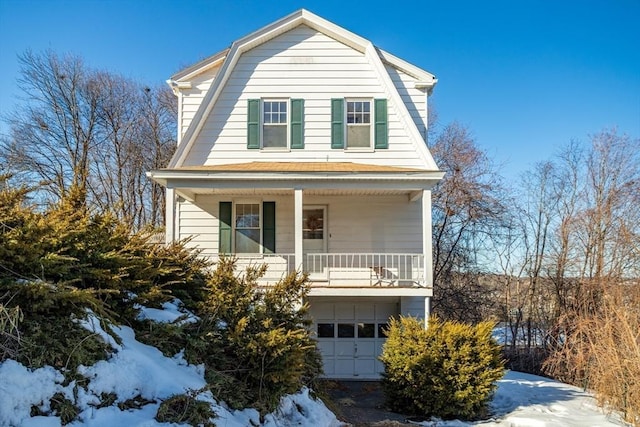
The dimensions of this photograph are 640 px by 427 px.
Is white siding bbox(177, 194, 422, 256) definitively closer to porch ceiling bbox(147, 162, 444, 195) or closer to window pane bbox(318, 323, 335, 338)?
porch ceiling bbox(147, 162, 444, 195)

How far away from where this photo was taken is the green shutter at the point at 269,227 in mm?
12562

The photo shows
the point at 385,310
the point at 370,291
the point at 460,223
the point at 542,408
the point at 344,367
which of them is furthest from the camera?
the point at 460,223

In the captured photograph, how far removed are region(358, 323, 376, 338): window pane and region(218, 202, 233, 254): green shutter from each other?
3.97 metres

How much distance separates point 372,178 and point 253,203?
350 centimetres

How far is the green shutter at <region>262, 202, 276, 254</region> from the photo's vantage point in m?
12.6

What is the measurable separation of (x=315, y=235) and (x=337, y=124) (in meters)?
2.98

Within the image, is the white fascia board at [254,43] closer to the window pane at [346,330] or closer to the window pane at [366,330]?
the window pane at [346,330]

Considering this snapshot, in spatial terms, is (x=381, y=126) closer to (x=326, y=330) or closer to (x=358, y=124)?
(x=358, y=124)

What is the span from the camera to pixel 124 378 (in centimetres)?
464

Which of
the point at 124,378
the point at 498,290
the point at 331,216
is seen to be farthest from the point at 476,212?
the point at 124,378

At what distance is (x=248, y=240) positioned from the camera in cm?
1262

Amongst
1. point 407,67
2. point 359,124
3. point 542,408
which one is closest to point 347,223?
point 359,124

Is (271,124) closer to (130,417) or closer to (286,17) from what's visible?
(286,17)

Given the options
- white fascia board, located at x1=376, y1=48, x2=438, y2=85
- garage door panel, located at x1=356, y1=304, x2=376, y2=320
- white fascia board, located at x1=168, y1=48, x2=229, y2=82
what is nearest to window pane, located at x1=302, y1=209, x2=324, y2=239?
garage door panel, located at x1=356, y1=304, x2=376, y2=320
